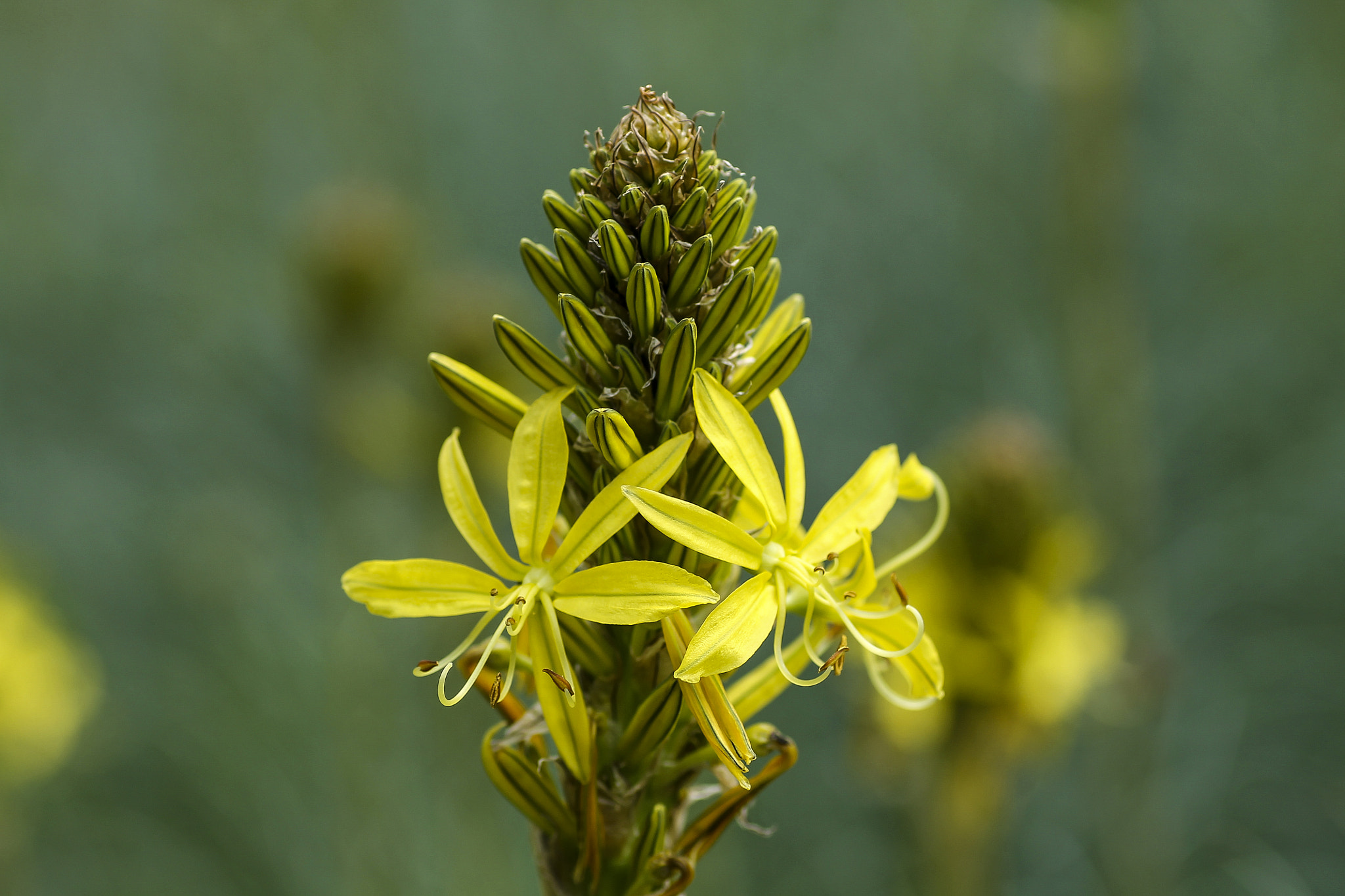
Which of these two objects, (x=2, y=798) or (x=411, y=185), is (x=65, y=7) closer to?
(x=411, y=185)

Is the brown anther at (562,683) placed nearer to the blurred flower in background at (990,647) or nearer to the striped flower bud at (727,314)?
the striped flower bud at (727,314)

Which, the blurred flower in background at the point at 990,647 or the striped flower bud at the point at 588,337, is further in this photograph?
the blurred flower in background at the point at 990,647

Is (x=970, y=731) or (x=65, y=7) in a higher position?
(x=65, y=7)

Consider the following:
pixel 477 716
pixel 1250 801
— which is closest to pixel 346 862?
pixel 477 716

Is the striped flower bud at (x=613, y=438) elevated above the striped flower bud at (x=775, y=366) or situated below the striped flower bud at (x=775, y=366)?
below

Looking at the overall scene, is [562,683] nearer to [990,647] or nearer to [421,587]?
[421,587]

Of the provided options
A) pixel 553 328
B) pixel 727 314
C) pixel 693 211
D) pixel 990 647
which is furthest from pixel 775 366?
pixel 553 328

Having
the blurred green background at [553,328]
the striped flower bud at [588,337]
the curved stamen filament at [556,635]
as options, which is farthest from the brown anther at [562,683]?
the blurred green background at [553,328]
